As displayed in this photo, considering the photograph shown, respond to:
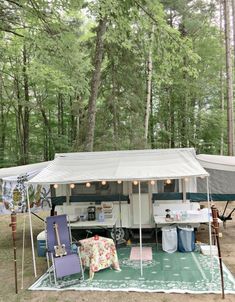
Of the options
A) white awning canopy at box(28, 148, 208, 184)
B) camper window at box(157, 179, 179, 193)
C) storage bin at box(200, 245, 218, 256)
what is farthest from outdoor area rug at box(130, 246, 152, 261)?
white awning canopy at box(28, 148, 208, 184)

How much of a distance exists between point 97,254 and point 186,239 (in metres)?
2.08

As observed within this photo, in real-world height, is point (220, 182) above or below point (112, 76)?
below

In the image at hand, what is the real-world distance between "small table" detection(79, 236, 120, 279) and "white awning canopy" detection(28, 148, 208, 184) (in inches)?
45.5

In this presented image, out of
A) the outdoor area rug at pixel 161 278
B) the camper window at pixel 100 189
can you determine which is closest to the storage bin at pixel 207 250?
the outdoor area rug at pixel 161 278

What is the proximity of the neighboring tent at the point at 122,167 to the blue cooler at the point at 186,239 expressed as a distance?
59.5 inches

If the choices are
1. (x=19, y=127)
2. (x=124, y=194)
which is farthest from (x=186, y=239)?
(x=19, y=127)

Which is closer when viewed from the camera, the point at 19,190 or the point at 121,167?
the point at 121,167

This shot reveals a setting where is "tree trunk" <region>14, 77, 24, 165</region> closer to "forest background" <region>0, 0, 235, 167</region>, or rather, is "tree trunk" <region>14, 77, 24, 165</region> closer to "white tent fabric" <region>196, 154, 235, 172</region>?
"forest background" <region>0, 0, 235, 167</region>

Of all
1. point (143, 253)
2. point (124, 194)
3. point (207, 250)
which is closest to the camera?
point (207, 250)

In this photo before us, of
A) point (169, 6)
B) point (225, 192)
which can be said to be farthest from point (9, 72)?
point (225, 192)

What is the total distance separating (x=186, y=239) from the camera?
657cm

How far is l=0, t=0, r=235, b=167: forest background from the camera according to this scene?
20.7ft

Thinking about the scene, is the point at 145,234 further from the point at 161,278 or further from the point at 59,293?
the point at 59,293

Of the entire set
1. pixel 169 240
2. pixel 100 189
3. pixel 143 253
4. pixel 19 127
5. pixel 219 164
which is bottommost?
pixel 143 253
